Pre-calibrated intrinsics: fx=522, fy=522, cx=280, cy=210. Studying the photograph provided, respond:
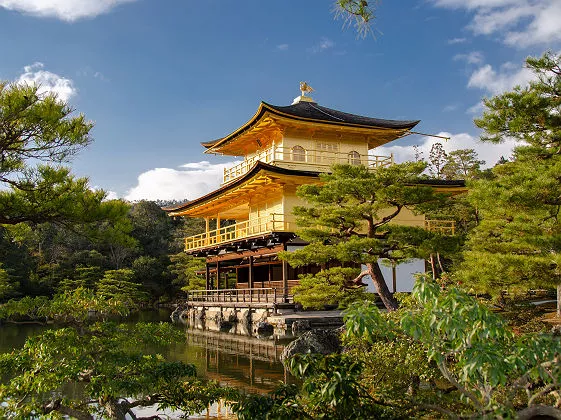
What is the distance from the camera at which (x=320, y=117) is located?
2112 cm

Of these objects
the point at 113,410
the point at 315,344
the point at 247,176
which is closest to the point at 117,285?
the point at 247,176

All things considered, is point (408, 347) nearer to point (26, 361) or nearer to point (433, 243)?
point (26, 361)

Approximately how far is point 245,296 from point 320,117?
25.5ft

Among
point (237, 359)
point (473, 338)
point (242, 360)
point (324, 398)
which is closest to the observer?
point (473, 338)

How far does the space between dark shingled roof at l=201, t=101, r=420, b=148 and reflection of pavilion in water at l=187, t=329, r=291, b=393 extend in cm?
838

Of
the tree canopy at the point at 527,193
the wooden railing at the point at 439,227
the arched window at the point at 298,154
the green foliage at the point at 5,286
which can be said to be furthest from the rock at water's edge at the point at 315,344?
the green foliage at the point at 5,286

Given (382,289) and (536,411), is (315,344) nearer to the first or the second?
(382,289)

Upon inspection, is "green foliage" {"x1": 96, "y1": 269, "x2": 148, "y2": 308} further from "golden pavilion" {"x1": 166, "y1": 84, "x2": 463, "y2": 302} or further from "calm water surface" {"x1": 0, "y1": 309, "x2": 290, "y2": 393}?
"calm water surface" {"x1": 0, "y1": 309, "x2": 290, "y2": 393}

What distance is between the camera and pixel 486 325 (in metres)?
3.45

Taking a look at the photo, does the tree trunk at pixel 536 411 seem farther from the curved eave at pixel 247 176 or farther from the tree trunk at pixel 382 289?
the curved eave at pixel 247 176

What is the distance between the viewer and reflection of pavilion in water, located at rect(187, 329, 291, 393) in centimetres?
1000

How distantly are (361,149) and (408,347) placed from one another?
17055mm

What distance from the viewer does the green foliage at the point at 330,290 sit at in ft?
43.6

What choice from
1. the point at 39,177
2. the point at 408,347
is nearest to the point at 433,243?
the point at 408,347
